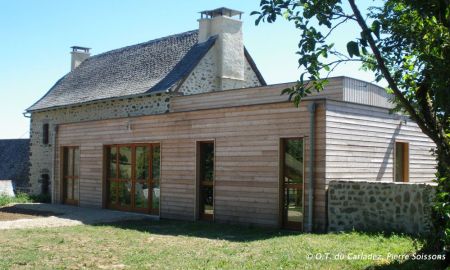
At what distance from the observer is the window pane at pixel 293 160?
40.3 ft

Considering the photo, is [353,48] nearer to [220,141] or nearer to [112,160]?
[220,141]

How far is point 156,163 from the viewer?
621 inches

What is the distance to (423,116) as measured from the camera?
6.59 metres

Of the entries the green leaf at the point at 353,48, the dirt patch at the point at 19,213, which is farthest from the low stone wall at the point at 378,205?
the dirt patch at the point at 19,213

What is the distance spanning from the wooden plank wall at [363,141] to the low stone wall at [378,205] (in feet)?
1.77

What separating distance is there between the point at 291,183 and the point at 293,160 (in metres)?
0.54

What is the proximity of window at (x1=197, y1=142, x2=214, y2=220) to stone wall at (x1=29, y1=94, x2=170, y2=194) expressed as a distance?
4.80 meters

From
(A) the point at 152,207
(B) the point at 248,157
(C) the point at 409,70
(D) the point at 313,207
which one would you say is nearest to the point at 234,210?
(B) the point at 248,157

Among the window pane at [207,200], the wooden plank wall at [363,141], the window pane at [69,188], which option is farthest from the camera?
the window pane at [69,188]

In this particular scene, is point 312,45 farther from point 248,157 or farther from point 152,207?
point 152,207

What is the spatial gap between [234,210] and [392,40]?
7.14 meters

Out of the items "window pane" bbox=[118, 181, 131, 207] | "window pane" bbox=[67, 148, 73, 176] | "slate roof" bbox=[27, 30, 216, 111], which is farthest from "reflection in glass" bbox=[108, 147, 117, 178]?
"slate roof" bbox=[27, 30, 216, 111]

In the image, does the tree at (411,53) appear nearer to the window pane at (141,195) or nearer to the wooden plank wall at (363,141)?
the wooden plank wall at (363,141)

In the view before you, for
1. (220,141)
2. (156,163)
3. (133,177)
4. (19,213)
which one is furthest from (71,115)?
(220,141)
